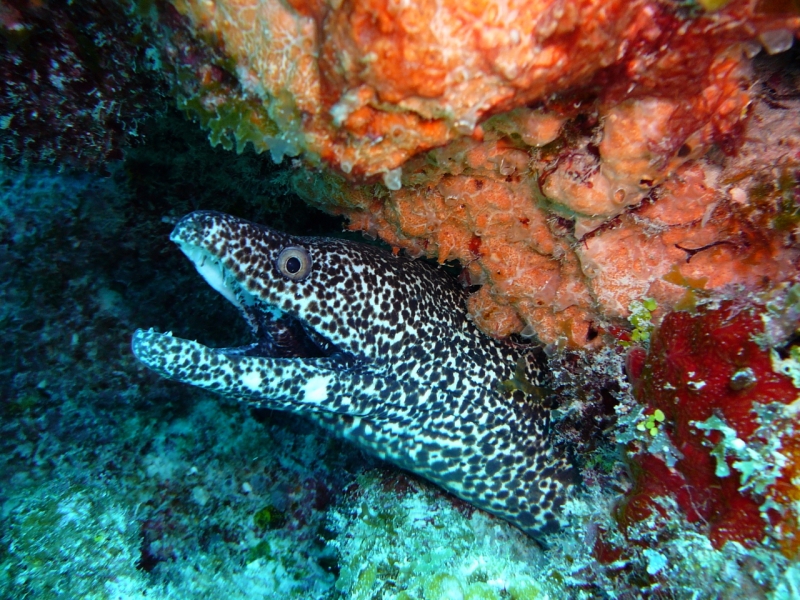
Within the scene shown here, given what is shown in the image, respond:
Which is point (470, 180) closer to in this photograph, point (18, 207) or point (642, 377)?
point (642, 377)

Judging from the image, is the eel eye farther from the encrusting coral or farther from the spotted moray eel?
the encrusting coral

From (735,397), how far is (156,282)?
15.8 ft

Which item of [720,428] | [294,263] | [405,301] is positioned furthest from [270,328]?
[720,428]

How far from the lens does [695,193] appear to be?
227cm

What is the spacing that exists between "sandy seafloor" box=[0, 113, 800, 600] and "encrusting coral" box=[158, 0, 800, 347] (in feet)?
2.93

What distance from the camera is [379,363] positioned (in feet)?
10.7

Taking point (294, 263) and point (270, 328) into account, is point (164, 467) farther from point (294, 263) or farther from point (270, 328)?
point (294, 263)

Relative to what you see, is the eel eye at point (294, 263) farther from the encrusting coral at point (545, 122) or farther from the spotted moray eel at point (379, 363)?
the encrusting coral at point (545, 122)

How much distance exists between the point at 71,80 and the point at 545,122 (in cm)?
286

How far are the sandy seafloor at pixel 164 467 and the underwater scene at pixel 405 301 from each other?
25 millimetres

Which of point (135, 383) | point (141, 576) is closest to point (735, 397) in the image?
point (141, 576)

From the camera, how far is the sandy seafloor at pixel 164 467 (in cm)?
302

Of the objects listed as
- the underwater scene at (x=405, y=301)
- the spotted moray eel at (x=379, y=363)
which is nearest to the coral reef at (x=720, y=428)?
the underwater scene at (x=405, y=301)

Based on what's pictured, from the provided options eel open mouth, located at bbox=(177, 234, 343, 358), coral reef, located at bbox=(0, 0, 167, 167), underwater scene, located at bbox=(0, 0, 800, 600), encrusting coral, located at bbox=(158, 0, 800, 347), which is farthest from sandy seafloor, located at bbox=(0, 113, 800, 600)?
eel open mouth, located at bbox=(177, 234, 343, 358)
